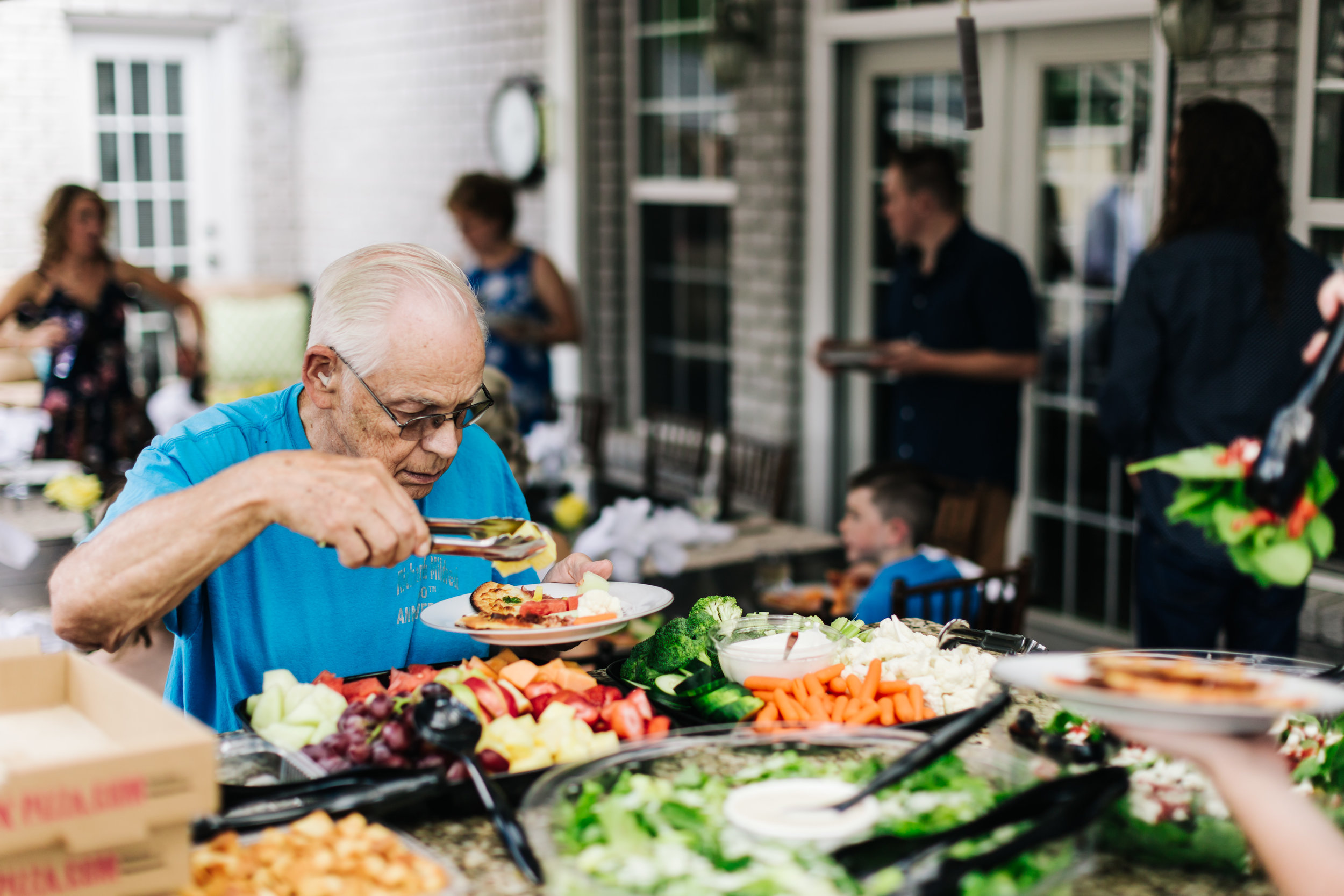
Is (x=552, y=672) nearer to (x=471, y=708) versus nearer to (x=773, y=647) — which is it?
(x=471, y=708)

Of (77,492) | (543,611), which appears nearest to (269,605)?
(543,611)

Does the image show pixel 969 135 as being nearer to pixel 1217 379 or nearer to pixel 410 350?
pixel 1217 379

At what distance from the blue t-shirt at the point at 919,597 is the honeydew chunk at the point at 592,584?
94 centimetres

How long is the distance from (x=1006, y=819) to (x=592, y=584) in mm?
798

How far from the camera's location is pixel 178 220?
9.12m

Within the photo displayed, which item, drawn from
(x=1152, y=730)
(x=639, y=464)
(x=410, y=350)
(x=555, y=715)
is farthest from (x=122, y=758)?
(x=639, y=464)

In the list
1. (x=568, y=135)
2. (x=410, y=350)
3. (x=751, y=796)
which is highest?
(x=568, y=135)

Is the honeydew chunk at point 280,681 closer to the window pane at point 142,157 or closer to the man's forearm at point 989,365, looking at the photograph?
the man's forearm at point 989,365

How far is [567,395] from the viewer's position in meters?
6.65

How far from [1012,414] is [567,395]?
9.79 feet

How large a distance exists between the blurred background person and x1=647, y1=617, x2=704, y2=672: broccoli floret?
3099mm

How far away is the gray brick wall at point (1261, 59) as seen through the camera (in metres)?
3.53

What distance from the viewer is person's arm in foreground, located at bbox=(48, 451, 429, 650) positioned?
1.45 m

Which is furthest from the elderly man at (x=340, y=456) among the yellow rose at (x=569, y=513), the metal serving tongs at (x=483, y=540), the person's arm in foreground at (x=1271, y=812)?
the yellow rose at (x=569, y=513)
